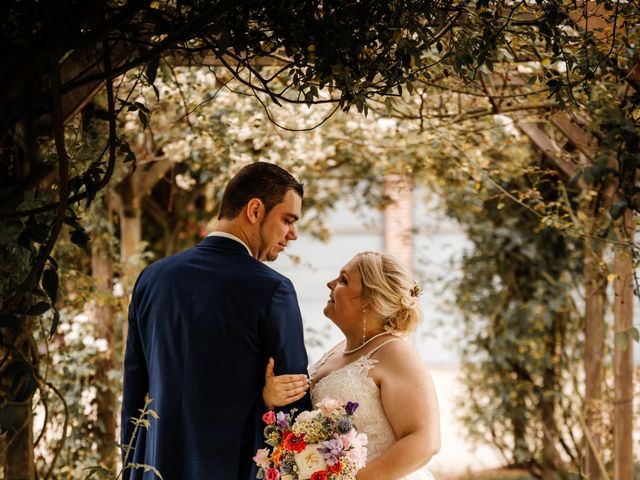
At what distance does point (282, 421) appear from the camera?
2.25 m

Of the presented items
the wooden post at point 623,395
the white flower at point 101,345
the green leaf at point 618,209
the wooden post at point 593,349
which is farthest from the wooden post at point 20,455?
the wooden post at point 593,349

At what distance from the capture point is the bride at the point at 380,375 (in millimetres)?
2486

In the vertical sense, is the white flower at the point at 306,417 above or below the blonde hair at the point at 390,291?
below

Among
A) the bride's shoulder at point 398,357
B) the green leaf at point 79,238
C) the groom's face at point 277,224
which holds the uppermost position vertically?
the groom's face at point 277,224

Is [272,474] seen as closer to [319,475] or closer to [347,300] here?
[319,475]

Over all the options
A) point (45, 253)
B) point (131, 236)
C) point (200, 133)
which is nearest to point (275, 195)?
point (45, 253)

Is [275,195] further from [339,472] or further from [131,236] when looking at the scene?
[131,236]

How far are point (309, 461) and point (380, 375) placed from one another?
0.54m

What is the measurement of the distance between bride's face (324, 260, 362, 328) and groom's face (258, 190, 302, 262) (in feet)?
1.41

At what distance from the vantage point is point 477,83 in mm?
3613

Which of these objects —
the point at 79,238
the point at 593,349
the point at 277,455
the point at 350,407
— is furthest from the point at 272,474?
the point at 593,349

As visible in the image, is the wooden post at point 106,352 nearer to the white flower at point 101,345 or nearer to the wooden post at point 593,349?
the white flower at point 101,345

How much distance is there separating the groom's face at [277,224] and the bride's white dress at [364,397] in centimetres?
53

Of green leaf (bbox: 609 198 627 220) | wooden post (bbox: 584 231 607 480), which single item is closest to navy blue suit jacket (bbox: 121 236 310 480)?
green leaf (bbox: 609 198 627 220)
